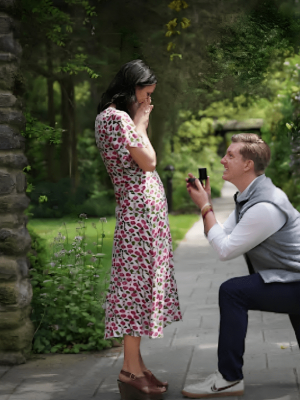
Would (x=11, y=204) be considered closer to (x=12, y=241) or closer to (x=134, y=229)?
(x=12, y=241)

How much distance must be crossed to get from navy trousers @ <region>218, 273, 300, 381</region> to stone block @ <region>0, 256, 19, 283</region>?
1502 millimetres

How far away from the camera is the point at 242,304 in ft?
11.4

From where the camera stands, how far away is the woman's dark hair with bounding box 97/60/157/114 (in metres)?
3.58

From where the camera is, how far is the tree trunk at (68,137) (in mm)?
4875

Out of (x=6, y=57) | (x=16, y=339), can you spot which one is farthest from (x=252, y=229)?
(x=6, y=57)

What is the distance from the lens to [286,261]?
3438 mm

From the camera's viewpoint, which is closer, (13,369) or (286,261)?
(286,261)

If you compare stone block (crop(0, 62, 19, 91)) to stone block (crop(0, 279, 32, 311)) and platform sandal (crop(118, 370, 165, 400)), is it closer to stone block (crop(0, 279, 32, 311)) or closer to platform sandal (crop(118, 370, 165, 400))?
stone block (crop(0, 279, 32, 311))

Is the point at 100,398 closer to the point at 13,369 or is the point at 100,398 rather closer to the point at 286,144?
the point at 13,369

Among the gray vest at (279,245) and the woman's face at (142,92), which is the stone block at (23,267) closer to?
the woman's face at (142,92)

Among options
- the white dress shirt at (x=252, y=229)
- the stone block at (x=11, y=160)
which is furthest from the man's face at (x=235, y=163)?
the stone block at (x=11, y=160)

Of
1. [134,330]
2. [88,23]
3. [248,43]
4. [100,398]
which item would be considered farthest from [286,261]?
[88,23]

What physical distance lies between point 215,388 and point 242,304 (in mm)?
515

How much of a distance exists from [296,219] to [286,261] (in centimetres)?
24
